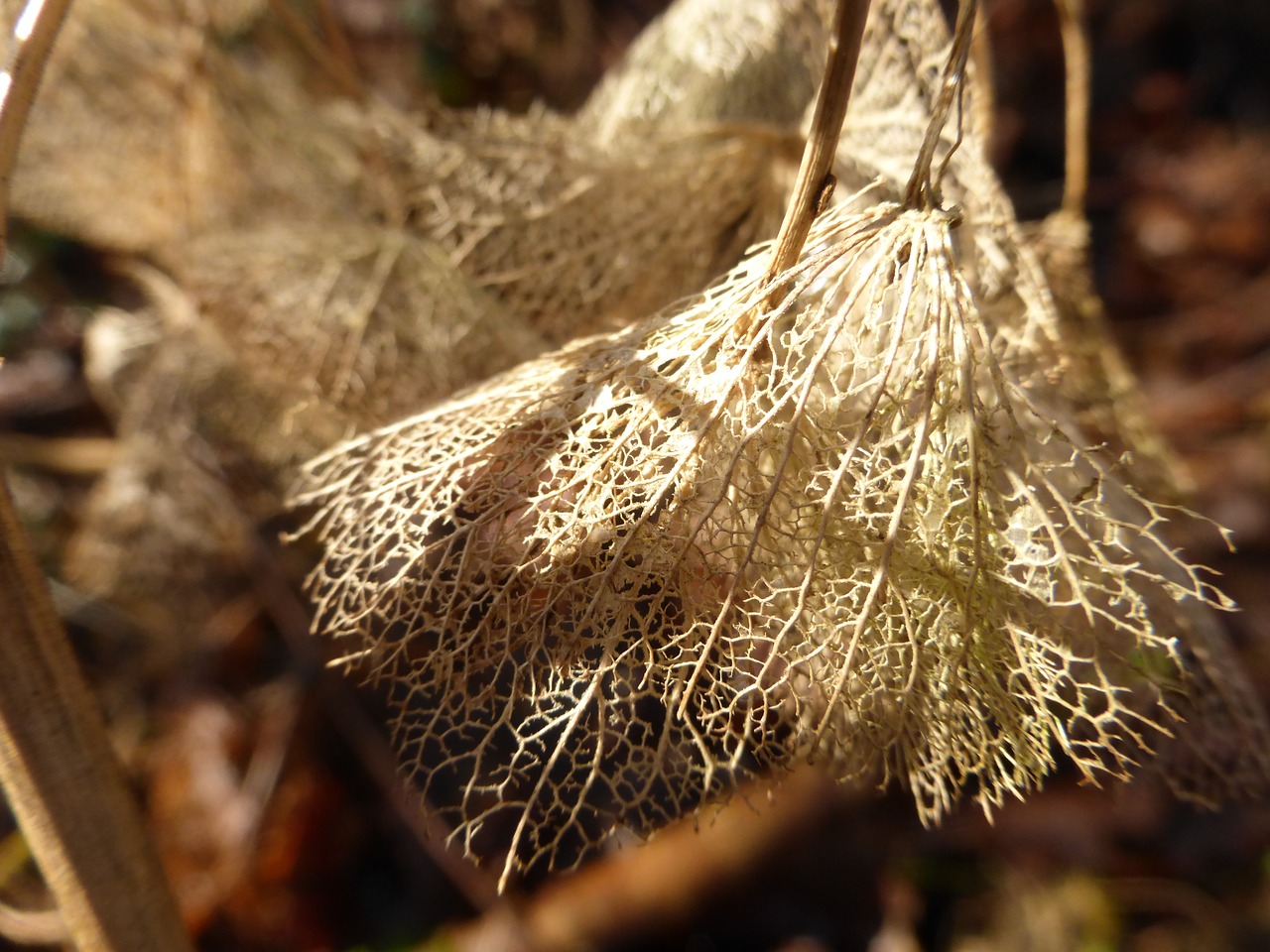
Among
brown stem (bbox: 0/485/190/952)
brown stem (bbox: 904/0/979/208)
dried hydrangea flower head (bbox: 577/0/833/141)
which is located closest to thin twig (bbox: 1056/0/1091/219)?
dried hydrangea flower head (bbox: 577/0/833/141)

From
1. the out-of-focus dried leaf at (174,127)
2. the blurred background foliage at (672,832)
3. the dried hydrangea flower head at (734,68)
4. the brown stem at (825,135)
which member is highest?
the out-of-focus dried leaf at (174,127)

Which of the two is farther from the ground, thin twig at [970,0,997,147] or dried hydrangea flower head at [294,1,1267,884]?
thin twig at [970,0,997,147]

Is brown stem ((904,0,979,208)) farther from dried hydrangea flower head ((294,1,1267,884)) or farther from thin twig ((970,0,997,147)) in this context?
thin twig ((970,0,997,147))

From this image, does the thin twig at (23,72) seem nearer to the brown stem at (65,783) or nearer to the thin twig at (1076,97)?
the brown stem at (65,783)

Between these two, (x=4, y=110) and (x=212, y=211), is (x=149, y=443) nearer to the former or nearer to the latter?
(x=212, y=211)

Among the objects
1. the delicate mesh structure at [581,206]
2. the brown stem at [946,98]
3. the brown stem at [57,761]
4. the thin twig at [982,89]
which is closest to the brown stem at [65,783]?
the brown stem at [57,761]
